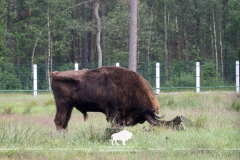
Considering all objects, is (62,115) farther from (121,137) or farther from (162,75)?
(162,75)

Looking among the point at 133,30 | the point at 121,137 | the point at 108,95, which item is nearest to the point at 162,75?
the point at 133,30

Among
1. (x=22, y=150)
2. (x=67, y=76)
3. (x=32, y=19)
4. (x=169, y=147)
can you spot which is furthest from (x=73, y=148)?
(x=32, y=19)

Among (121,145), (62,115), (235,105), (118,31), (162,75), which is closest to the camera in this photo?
(121,145)

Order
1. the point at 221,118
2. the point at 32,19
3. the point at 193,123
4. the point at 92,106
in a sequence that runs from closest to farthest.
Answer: the point at 92,106, the point at 193,123, the point at 221,118, the point at 32,19

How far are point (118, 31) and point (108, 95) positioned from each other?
26275mm

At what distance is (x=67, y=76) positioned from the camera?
290 inches

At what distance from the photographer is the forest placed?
1164 inches

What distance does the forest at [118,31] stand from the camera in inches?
1164

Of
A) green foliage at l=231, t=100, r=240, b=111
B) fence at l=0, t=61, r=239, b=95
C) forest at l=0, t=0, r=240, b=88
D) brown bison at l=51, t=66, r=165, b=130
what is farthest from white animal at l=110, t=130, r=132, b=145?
forest at l=0, t=0, r=240, b=88

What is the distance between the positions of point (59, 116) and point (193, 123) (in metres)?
3.18

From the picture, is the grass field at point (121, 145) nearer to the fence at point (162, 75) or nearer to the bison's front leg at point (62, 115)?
the bison's front leg at point (62, 115)

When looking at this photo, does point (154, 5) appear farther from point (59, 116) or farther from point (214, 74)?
point (59, 116)

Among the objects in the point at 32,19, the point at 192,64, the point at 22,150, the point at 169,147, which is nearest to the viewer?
the point at 22,150

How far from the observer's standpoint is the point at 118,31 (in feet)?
108
